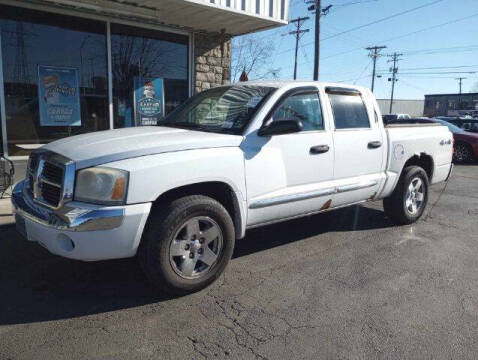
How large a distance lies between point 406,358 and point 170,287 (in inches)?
70.1

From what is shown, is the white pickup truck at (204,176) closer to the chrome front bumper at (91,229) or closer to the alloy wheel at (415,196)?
the chrome front bumper at (91,229)

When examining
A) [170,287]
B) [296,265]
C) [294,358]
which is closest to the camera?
[294,358]

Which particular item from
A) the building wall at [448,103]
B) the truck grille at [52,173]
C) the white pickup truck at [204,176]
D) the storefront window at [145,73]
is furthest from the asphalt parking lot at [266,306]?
the building wall at [448,103]

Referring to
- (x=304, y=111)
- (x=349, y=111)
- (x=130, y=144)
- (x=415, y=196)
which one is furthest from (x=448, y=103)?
(x=130, y=144)

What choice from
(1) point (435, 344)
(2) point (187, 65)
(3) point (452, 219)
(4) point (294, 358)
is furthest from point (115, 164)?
(2) point (187, 65)

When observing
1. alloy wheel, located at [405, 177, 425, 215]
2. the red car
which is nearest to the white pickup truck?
alloy wheel, located at [405, 177, 425, 215]

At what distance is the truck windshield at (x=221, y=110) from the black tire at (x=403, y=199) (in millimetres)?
2491

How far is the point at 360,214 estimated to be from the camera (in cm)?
644

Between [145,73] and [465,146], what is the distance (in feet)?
36.8

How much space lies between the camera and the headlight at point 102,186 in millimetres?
3008

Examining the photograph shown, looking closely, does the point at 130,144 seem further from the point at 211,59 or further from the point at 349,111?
the point at 211,59

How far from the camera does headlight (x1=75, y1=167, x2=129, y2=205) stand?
3.01 m

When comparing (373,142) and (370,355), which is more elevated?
(373,142)

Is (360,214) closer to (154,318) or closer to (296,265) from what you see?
(296,265)
